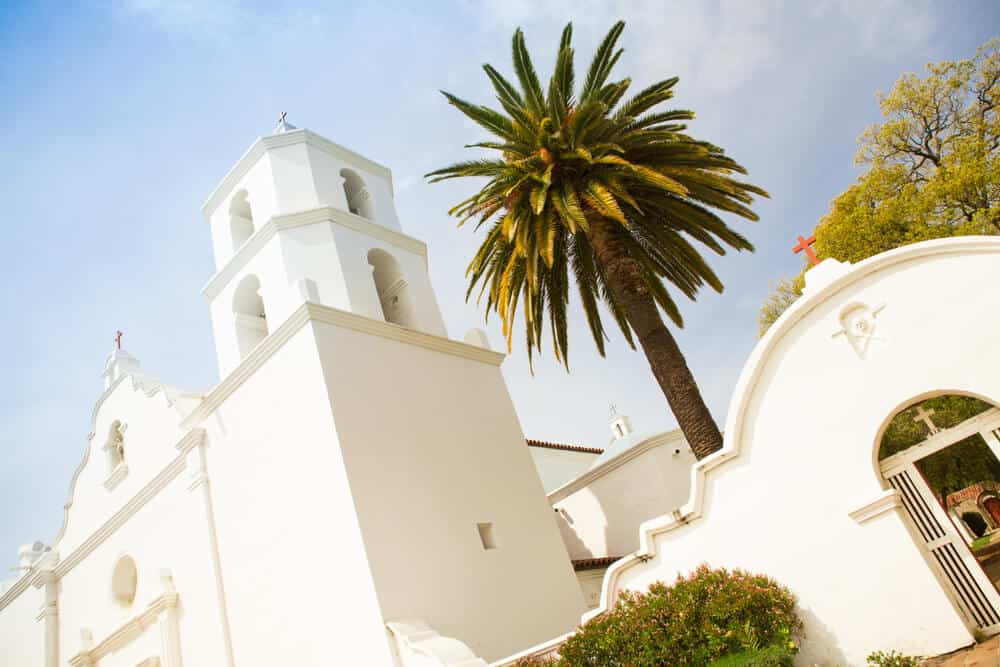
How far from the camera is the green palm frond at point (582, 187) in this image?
11.5 meters

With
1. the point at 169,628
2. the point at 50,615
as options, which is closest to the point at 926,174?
the point at 169,628

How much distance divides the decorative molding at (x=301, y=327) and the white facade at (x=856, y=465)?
6.91 meters

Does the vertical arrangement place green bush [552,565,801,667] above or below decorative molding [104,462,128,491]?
below

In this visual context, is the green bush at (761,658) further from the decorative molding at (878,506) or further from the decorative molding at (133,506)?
the decorative molding at (133,506)

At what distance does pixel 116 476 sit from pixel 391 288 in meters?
8.86

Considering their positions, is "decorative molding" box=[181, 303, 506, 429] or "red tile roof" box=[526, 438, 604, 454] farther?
"red tile roof" box=[526, 438, 604, 454]

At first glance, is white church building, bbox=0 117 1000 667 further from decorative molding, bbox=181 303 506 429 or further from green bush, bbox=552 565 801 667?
green bush, bbox=552 565 801 667

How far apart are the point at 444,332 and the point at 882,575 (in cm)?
995

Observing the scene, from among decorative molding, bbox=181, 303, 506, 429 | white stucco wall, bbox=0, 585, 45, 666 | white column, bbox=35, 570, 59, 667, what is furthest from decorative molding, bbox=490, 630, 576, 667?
white stucco wall, bbox=0, 585, 45, 666

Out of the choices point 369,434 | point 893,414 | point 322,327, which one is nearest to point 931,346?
point 893,414

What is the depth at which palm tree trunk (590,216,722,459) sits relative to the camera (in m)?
10.2

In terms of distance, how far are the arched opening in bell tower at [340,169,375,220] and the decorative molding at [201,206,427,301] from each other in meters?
1.10

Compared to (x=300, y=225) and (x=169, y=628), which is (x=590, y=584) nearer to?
(x=169, y=628)

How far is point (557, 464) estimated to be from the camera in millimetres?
26016
